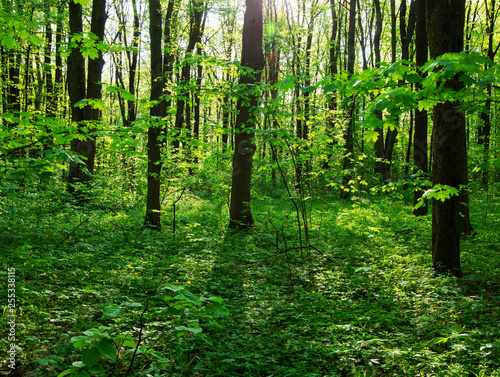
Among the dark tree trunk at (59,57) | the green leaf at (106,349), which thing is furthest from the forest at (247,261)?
the dark tree trunk at (59,57)

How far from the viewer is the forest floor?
110 inches

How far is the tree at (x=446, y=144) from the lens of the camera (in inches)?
190

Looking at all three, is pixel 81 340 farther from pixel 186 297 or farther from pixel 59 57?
pixel 59 57

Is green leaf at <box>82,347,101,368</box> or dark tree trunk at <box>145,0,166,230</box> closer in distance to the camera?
green leaf at <box>82,347,101,368</box>

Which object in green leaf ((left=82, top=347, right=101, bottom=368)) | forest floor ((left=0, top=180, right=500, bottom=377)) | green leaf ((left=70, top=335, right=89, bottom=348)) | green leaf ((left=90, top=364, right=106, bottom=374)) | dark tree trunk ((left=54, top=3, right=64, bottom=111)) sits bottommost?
forest floor ((left=0, top=180, right=500, bottom=377))

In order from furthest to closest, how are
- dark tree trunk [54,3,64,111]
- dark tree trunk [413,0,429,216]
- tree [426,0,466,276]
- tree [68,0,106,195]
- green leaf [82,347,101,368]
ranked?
1. dark tree trunk [54,3,64,111]
2. dark tree trunk [413,0,429,216]
3. tree [68,0,106,195]
4. tree [426,0,466,276]
5. green leaf [82,347,101,368]

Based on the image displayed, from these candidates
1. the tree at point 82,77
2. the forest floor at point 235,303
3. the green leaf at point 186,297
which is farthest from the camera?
the tree at point 82,77

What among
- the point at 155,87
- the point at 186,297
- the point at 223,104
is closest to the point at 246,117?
the point at 223,104

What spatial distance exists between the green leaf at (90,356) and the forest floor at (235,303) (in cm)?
1

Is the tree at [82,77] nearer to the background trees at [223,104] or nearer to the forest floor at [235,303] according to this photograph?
the background trees at [223,104]

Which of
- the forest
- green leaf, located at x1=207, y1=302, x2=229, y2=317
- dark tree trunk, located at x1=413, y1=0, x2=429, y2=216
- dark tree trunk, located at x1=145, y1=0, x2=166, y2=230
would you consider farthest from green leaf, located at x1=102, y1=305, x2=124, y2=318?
dark tree trunk, located at x1=413, y1=0, x2=429, y2=216

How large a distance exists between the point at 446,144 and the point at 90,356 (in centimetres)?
551

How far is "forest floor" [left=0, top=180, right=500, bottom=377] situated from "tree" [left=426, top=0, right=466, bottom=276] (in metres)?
0.51

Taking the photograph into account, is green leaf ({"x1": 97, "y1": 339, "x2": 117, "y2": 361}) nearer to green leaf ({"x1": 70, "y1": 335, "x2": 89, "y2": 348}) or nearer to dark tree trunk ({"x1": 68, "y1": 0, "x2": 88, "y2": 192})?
green leaf ({"x1": 70, "y1": 335, "x2": 89, "y2": 348})
